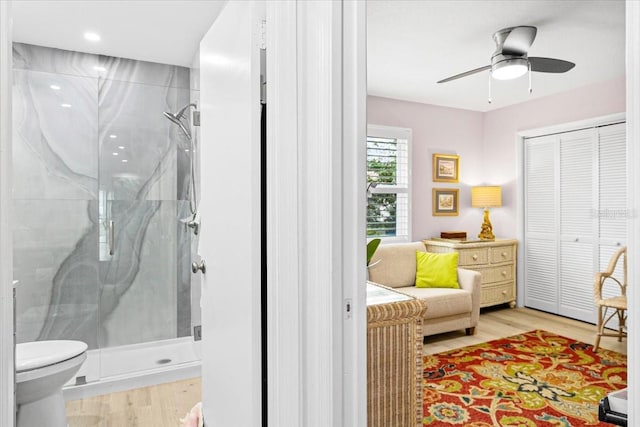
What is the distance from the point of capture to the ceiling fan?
2727 millimetres

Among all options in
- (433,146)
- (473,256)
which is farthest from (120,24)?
(473,256)

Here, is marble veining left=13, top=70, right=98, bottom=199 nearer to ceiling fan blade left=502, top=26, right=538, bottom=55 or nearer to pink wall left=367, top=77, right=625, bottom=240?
pink wall left=367, top=77, right=625, bottom=240

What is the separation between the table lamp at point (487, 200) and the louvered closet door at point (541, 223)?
1.10 feet

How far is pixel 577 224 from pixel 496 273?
0.95 meters

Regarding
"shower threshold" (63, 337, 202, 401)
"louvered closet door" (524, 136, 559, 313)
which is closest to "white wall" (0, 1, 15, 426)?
"shower threshold" (63, 337, 202, 401)

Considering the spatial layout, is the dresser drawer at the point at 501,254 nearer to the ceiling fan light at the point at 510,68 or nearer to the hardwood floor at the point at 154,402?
the hardwood floor at the point at 154,402

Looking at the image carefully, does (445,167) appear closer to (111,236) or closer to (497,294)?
(497,294)

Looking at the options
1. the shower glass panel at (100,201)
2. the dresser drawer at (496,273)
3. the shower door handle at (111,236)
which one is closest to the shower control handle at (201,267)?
the shower glass panel at (100,201)

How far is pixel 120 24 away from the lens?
8.86 feet

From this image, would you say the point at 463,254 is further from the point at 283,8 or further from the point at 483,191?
the point at 283,8

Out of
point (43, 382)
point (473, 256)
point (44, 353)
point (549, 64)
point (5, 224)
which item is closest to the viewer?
point (5, 224)

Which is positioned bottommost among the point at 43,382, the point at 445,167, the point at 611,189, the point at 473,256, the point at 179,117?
the point at 43,382

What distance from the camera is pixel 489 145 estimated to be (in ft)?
17.2

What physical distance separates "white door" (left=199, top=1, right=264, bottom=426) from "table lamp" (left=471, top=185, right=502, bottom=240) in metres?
3.81
